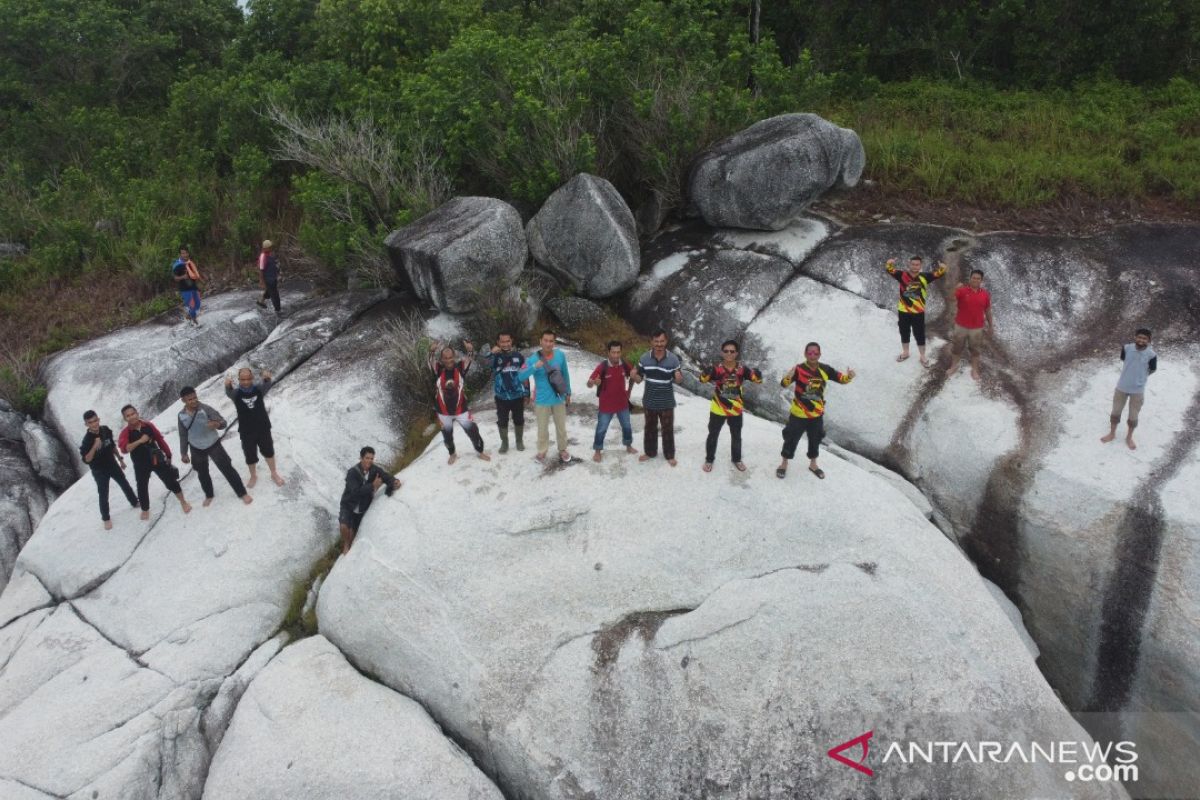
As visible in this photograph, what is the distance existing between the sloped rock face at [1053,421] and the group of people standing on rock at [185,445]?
6.88 m

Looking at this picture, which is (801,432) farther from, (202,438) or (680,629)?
(202,438)

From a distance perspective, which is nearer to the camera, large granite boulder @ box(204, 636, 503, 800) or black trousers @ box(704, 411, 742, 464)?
large granite boulder @ box(204, 636, 503, 800)

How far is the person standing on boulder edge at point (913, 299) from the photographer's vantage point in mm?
10969

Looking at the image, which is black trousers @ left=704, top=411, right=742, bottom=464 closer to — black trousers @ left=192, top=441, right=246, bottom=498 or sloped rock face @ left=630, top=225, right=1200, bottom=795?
sloped rock face @ left=630, top=225, right=1200, bottom=795

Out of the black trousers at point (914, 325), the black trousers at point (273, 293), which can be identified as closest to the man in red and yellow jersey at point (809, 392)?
the black trousers at point (914, 325)

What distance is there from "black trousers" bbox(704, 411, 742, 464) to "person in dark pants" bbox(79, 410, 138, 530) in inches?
299

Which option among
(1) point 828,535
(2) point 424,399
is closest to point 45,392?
(2) point 424,399

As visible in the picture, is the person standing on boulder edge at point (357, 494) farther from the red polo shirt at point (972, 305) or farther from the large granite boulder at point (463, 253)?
the red polo shirt at point (972, 305)

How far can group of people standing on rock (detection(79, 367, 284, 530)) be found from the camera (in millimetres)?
9625

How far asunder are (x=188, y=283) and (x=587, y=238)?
7.11 metres

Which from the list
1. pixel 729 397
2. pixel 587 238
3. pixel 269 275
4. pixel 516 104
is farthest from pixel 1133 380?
pixel 269 275

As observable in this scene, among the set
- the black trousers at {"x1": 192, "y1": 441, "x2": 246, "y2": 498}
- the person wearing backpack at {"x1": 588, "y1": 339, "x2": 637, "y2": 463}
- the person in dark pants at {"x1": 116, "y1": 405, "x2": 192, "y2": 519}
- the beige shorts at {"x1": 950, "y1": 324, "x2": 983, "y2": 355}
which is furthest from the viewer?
the beige shorts at {"x1": 950, "y1": 324, "x2": 983, "y2": 355}

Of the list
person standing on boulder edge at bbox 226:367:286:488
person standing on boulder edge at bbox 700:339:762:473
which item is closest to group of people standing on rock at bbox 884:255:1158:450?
person standing on boulder edge at bbox 700:339:762:473

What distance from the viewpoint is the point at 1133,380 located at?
9.76m
